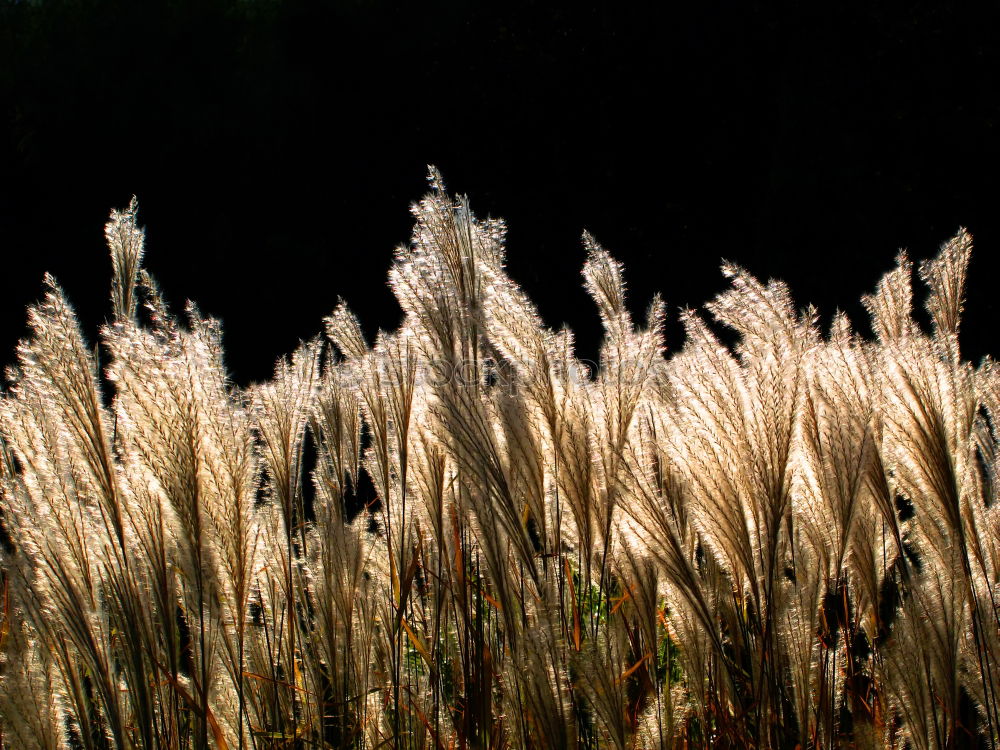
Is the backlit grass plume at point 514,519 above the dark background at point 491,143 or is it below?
below

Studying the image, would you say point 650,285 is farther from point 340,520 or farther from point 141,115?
point 340,520

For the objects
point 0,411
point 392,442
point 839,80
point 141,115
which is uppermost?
point 141,115

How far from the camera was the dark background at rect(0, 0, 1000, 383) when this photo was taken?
6828mm

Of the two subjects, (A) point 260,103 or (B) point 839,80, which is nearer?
(B) point 839,80

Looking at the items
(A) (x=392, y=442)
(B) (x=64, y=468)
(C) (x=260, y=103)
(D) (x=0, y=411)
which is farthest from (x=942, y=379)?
(C) (x=260, y=103)

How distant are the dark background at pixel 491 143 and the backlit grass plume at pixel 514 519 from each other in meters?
5.12

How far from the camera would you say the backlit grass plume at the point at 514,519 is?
1285 mm

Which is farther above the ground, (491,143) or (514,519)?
(491,143)

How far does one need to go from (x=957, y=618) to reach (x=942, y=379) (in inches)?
16.5

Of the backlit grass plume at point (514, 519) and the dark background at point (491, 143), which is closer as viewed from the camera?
the backlit grass plume at point (514, 519)

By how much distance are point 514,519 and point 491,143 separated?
7192mm

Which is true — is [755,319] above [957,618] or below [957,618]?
above

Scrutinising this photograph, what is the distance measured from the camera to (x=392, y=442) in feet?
5.79

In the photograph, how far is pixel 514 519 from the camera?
132 centimetres
